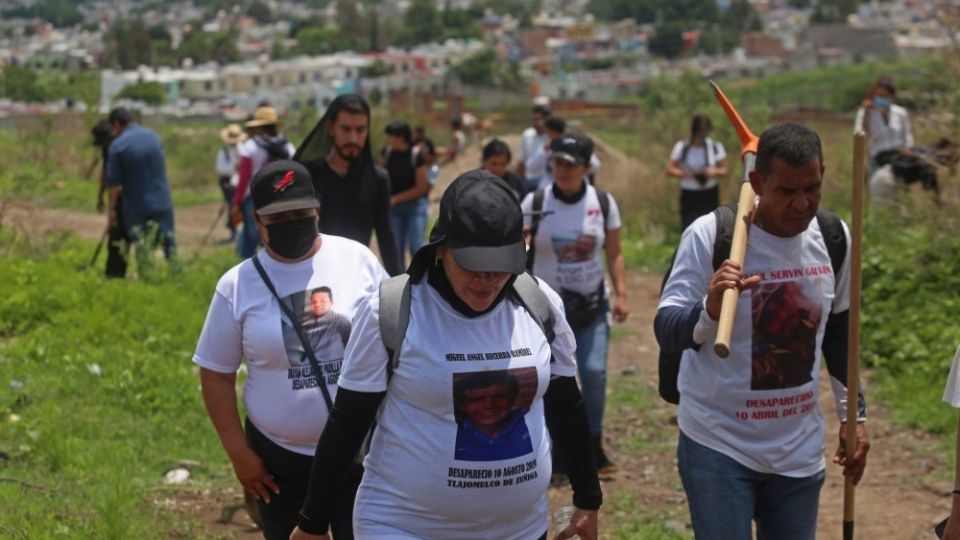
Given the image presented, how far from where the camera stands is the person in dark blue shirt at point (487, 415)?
370cm

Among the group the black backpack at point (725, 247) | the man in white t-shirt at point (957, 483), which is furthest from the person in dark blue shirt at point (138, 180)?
the man in white t-shirt at point (957, 483)

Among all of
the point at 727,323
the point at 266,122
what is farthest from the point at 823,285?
the point at 266,122

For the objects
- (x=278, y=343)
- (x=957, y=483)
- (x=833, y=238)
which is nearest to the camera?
(x=957, y=483)

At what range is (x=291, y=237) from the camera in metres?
4.79

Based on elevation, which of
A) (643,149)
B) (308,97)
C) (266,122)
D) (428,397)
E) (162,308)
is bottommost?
(308,97)

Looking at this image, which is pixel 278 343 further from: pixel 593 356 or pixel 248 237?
pixel 248 237

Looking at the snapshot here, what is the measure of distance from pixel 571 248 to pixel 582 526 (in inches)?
143

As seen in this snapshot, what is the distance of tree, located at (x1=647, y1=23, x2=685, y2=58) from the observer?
16888 centimetres

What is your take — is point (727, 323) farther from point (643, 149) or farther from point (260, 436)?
point (643, 149)

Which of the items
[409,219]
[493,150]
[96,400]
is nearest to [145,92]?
[409,219]

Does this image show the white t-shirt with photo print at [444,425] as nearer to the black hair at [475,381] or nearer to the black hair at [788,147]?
the black hair at [475,381]

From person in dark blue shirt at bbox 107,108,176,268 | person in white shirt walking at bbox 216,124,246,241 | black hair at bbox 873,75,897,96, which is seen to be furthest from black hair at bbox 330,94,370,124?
person in white shirt walking at bbox 216,124,246,241

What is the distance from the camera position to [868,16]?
618 ft

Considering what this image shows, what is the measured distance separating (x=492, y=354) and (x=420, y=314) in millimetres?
216
